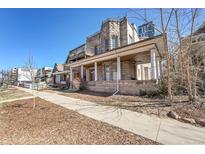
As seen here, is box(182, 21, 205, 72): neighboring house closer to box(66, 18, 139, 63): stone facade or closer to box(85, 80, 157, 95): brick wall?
box(85, 80, 157, 95): brick wall

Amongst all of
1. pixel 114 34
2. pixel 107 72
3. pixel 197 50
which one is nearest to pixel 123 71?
pixel 107 72

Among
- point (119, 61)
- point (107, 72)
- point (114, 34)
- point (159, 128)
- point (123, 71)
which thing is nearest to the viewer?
point (159, 128)

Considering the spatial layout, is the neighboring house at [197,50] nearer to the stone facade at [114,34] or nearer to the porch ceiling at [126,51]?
the porch ceiling at [126,51]

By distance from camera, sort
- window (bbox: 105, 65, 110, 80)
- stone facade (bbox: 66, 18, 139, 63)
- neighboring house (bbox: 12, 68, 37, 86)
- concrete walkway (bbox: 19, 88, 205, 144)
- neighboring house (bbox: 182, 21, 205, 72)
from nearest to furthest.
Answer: concrete walkway (bbox: 19, 88, 205, 144), neighboring house (bbox: 182, 21, 205, 72), neighboring house (bbox: 12, 68, 37, 86), window (bbox: 105, 65, 110, 80), stone facade (bbox: 66, 18, 139, 63)

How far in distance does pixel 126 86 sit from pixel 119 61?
6.52ft

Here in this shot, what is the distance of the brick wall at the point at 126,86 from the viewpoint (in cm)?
888

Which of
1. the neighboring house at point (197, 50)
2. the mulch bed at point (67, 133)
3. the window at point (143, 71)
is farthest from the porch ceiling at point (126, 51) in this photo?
the mulch bed at point (67, 133)

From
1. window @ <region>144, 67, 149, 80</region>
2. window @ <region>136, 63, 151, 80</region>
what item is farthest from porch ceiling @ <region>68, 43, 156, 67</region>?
window @ <region>144, 67, 149, 80</region>

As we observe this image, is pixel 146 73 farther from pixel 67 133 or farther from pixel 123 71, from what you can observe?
pixel 67 133

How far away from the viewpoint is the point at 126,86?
1041 cm

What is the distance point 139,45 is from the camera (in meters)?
9.52

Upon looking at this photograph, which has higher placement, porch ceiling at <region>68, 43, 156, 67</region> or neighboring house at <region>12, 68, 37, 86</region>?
porch ceiling at <region>68, 43, 156, 67</region>

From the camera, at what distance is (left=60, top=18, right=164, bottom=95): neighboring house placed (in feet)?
30.5
